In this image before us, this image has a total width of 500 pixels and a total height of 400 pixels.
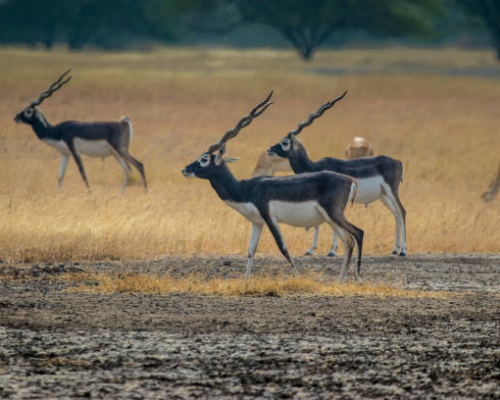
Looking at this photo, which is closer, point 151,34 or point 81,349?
point 81,349

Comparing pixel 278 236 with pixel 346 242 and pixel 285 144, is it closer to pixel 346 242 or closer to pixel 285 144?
pixel 346 242

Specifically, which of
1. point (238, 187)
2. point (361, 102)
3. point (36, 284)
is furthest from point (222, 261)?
point (361, 102)

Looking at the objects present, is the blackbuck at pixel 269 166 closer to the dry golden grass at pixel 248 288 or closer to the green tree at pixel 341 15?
the dry golden grass at pixel 248 288

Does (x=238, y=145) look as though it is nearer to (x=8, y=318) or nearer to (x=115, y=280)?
(x=115, y=280)

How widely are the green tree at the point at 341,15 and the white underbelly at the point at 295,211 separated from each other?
4385 cm

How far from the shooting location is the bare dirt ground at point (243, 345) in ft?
18.7

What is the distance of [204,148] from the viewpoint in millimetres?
18844

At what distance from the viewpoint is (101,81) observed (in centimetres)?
2892

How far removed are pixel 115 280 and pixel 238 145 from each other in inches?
417

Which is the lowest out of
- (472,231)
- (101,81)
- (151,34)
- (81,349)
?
(81,349)

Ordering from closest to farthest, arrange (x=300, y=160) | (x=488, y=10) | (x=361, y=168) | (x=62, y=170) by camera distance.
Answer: (x=361, y=168) < (x=300, y=160) < (x=62, y=170) < (x=488, y=10)

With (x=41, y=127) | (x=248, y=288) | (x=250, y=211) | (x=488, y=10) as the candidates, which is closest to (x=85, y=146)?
(x=41, y=127)

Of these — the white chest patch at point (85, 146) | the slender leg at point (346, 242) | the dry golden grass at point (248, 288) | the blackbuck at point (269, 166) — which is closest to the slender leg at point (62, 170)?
the white chest patch at point (85, 146)

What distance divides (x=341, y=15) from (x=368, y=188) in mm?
43252
